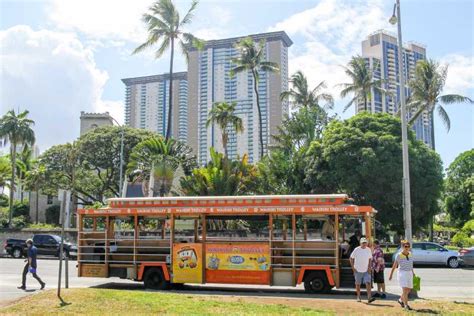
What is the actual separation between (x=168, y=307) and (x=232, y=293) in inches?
166

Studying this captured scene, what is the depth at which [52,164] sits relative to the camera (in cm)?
5897

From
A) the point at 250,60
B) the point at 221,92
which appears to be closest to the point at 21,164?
the point at 221,92

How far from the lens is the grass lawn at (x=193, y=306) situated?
36.2 feet

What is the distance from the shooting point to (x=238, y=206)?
50.7 feet

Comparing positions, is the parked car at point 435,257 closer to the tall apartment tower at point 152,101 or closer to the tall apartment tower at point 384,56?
the tall apartment tower at point 384,56

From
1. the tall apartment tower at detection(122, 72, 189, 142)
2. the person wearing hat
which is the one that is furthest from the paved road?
the tall apartment tower at detection(122, 72, 189, 142)

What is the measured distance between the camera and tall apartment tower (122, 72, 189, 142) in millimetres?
82500

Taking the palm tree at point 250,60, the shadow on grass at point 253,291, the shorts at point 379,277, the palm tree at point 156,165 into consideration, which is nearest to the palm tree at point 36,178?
the palm tree at point 156,165

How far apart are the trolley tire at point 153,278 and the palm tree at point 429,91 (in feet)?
98.2

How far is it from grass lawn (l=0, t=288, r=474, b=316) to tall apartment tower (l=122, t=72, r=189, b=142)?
7003 centimetres

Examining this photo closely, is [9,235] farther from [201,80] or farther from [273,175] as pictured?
[201,80]

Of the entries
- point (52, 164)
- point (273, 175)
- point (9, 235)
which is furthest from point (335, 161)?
point (52, 164)

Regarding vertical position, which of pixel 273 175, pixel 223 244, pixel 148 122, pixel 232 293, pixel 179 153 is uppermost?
pixel 148 122

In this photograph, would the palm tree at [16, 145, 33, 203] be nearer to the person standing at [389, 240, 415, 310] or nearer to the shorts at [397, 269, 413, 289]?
the person standing at [389, 240, 415, 310]
